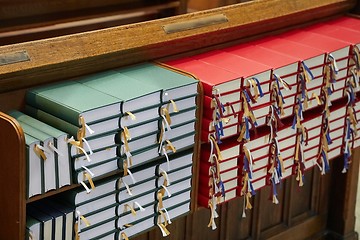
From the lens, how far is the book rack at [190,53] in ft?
7.75

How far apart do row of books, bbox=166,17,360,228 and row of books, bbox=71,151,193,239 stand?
13 cm

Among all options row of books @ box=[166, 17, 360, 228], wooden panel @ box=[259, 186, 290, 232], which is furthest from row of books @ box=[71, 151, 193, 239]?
wooden panel @ box=[259, 186, 290, 232]

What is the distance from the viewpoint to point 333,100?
3436 millimetres

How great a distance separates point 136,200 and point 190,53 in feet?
2.27

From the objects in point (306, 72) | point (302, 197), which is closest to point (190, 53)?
point (306, 72)

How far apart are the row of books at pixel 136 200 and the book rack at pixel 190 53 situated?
0.21 metres

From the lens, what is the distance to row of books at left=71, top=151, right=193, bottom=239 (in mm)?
2570

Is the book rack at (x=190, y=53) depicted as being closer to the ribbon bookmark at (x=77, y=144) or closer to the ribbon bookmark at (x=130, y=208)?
the ribbon bookmark at (x=77, y=144)

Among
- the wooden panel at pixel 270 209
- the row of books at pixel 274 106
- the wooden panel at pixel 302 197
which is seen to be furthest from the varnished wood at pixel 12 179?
the wooden panel at pixel 302 197

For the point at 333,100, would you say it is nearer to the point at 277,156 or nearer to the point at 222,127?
the point at 277,156

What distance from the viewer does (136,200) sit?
8.91 ft

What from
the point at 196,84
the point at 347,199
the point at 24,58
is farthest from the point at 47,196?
the point at 347,199

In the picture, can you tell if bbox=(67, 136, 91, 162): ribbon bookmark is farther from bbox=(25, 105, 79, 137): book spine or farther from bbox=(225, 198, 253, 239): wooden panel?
bbox=(225, 198, 253, 239): wooden panel

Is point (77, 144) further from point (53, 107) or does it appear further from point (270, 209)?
point (270, 209)
